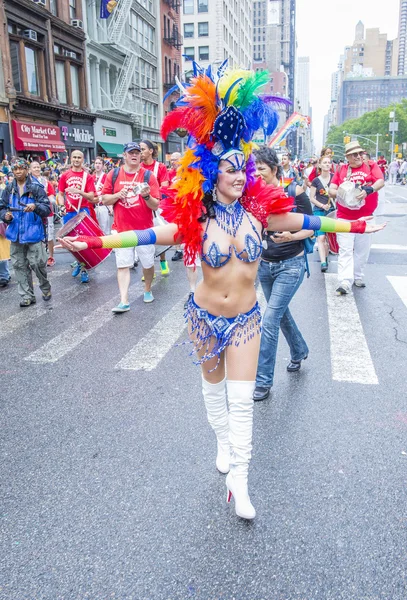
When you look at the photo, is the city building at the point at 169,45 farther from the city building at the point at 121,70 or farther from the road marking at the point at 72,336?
the road marking at the point at 72,336

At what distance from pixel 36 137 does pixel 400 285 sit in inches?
839

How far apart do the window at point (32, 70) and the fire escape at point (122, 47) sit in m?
8.60

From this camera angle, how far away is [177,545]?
2.77 m

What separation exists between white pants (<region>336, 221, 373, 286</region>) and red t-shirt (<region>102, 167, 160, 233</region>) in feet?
9.39

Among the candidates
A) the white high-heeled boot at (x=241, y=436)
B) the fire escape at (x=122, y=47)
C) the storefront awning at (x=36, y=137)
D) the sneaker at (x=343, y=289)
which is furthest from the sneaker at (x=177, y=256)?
the fire escape at (x=122, y=47)

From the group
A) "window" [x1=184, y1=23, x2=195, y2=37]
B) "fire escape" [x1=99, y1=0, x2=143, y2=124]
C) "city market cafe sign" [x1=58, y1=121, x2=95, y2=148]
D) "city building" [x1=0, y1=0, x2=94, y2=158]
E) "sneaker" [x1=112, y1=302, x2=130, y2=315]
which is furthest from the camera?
"window" [x1=184, y1=23, x2=195, y2=37]

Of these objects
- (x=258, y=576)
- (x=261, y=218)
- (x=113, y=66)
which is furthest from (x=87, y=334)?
(x=113, y=66)

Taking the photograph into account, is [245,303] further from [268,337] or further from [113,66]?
[113,66]

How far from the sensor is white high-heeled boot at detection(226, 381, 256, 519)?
295 centimetres

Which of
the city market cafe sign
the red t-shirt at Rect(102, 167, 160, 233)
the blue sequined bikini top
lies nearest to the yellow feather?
the blue sequined bikini top

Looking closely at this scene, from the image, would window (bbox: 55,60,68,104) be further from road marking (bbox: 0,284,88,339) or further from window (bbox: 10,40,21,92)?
road marking (bbox: 0,284,88,339)

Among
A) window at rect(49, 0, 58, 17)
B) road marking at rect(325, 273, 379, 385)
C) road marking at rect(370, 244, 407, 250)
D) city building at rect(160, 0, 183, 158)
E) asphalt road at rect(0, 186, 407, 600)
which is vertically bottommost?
asphalt road at rect(0, 186, 407, 600)

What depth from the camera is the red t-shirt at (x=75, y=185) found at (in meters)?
8.47

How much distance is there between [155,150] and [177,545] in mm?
6607
